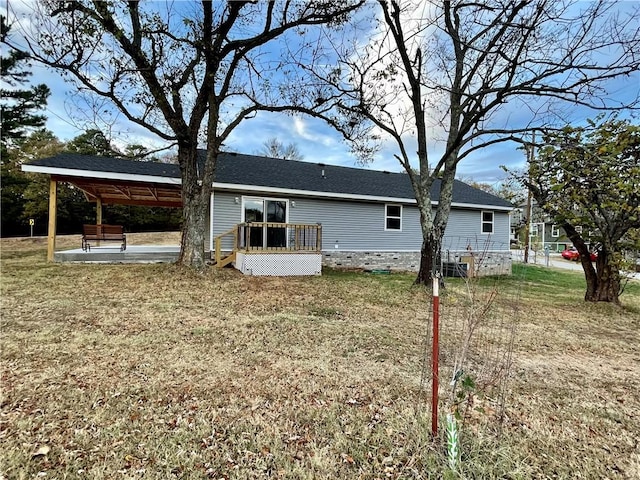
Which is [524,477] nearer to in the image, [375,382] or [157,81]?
[375,382]

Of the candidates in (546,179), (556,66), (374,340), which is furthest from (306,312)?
(556,66)

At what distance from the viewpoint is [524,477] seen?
1999mm

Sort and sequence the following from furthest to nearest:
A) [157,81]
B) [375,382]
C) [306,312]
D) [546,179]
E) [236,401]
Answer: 1. [157,81]
2. [546,179]
3. [306,312]
4. [375,382]
5. [236,401]

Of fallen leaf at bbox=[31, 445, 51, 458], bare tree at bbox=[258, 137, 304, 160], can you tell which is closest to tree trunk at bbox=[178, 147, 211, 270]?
fallen leaf at bbox=[31, 445, 51, 458]

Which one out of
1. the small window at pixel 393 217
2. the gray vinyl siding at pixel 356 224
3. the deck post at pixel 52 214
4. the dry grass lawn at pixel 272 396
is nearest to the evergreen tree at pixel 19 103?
the deck post at pixel 52 214

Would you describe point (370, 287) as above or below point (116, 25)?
below

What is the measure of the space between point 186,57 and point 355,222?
765 centimetres

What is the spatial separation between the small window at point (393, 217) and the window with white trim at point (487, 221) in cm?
480

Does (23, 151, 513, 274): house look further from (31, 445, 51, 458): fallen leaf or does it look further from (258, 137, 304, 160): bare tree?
(258, 137, 304, 160): bare tree

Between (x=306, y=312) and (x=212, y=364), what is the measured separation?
8.59 feet

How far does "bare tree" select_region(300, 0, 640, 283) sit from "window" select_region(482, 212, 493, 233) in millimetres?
7016

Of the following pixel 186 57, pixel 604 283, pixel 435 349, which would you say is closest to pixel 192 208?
pixel 186 57

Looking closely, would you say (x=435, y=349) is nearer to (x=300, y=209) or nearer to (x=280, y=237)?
(x=280, y=237)

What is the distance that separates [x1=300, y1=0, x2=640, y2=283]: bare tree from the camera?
6.47m
